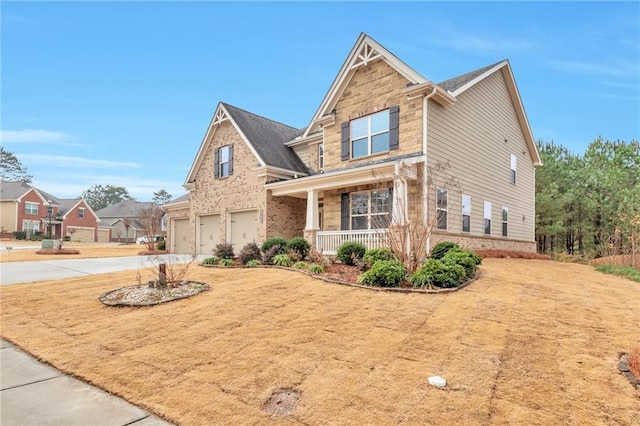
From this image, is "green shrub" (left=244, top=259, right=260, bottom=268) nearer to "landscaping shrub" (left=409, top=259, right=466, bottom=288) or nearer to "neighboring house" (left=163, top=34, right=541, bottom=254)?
"neighboring house" (left=163, top=34, right=541, bottom=254)

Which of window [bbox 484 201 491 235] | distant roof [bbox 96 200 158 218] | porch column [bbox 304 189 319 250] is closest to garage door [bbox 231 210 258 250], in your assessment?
porch column [bbox 304 189 319 250]

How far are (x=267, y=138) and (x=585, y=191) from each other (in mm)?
24279

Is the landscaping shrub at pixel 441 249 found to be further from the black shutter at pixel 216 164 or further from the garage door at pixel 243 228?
the black shutter at pixel 216 164

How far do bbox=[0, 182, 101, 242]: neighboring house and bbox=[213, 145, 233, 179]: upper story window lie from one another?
3474 centimetres

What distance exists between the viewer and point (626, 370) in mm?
3844

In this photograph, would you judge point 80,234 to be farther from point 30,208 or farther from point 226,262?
point 226,262

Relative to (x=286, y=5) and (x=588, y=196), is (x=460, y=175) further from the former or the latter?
(x=588, y=196)

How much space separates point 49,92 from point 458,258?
74.2ft

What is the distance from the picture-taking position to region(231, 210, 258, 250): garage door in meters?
17.5

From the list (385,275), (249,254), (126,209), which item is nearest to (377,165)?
(385,275)

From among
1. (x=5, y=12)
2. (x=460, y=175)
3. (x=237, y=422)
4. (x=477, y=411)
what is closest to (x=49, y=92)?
(x=5, y=12)

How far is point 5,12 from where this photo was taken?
28.5 ft

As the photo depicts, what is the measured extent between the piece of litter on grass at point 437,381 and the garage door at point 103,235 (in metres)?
63.3

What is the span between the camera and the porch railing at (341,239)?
1200 cm
